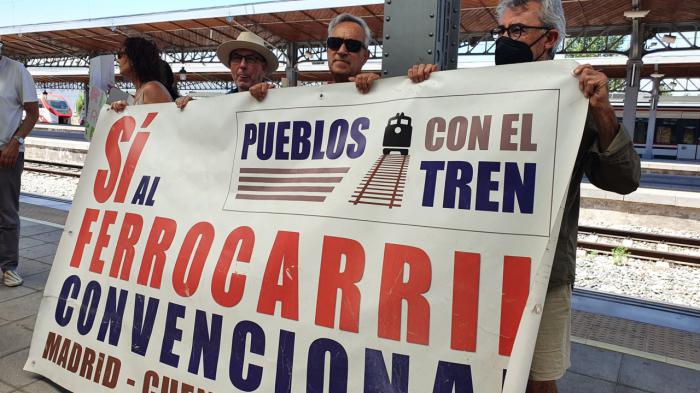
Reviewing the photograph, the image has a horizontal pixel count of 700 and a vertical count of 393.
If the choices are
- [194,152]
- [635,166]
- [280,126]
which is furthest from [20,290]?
[635,166]

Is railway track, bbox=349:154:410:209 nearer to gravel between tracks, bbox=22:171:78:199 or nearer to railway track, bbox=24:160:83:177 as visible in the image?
gravel between tracks, bbox=22:171:78:199

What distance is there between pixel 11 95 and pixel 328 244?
3075mm

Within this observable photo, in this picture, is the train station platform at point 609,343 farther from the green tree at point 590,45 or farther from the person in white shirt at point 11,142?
the green tree at point 590,45

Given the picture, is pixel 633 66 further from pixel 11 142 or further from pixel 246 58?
pixel 11 142

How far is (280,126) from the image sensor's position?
6.61 ft

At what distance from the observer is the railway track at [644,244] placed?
637cm

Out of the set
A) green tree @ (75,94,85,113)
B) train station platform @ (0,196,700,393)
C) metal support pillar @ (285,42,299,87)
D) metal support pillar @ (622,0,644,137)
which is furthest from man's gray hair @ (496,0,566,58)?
green tree @ (75,94,85,113)

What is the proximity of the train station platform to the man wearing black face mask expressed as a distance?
3.64 ft

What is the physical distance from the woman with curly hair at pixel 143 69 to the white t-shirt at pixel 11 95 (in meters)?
1.19

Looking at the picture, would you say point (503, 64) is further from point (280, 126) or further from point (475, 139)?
point (280, 126)

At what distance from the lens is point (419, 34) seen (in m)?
2.05

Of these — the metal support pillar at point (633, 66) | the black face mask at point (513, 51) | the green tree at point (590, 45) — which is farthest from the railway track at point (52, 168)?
the metal support pillar at point (633, 66)

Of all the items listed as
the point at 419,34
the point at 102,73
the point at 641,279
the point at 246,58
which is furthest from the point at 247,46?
the point at 641,279

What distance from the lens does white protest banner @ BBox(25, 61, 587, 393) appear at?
1.44 m
